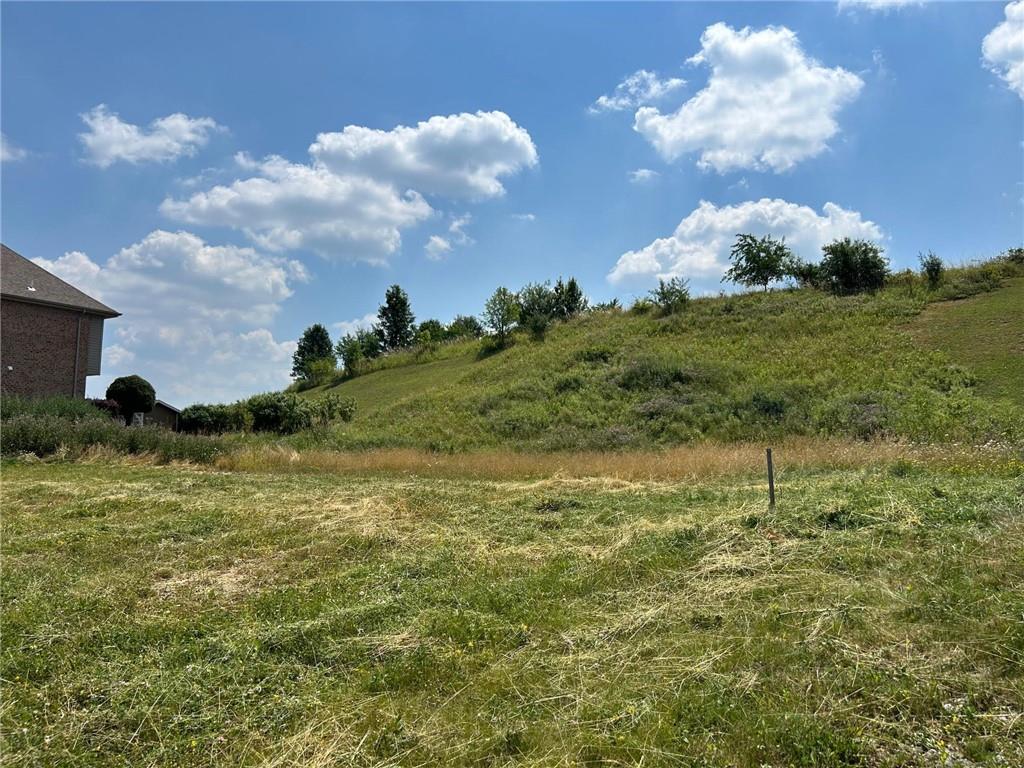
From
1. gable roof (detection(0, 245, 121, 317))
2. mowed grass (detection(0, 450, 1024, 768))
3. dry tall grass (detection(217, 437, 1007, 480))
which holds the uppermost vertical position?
gable roof (detection(0, 245, 121, 317))

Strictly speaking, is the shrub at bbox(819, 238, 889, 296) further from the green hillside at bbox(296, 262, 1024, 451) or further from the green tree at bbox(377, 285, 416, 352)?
the green tree at bbox(377, 285, 416, 352)

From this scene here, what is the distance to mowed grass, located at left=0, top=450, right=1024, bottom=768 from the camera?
3.11 metres

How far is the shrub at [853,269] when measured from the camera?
109ft

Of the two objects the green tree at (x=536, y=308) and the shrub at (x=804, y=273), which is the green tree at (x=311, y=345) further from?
the shrub at (x=804, y=273)

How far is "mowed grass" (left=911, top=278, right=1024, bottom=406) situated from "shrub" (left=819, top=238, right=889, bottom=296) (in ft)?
16.7

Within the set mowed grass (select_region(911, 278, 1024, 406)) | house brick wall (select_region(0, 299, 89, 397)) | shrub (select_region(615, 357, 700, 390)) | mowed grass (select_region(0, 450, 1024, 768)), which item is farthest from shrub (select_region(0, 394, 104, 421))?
mowed grass (select_region(911, 278, 1024, 406))

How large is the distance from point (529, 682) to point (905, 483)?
7332 mm

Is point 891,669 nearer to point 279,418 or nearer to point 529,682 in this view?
point 529,682

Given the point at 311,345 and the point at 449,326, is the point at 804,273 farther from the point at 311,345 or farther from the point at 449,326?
the point at 311,345

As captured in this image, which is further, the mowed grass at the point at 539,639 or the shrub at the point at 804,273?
the shrub at the point at 804,273

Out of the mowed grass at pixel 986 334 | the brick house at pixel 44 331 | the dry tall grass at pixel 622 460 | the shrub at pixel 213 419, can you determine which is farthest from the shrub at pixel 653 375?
the brick house at pixel 44 331

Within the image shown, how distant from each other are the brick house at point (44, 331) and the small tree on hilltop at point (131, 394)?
145cm

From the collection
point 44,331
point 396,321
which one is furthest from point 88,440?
point 396,321

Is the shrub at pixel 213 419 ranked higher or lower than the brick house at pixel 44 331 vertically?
lower
